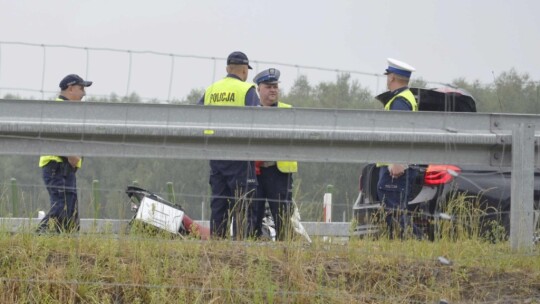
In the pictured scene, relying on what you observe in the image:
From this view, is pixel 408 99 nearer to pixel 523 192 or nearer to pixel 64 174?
pixel 523 192

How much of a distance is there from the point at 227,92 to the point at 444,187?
6.83ft

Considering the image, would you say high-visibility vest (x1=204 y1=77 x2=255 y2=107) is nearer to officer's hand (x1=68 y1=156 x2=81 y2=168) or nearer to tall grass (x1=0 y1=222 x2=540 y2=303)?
officer's hand (x1=68 y1=156 x2=81 y2=168)

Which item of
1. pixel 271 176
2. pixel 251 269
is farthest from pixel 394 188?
pixel 251 269

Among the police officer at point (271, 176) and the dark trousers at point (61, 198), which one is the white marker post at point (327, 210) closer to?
the police officer at point (271, 176)

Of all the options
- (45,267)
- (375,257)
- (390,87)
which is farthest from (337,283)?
(390,87)

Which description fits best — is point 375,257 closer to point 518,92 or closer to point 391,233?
point 391,233

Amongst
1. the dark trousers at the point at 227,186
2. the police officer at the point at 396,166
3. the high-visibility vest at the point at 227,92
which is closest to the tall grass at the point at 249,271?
the dark trousers at the point at 227,186

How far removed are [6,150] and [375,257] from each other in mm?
2530

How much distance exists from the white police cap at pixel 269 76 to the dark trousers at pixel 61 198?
1944mm

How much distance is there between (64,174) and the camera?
1212cm

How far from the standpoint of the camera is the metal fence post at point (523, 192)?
8.83 m

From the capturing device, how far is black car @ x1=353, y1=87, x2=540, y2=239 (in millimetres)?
10781

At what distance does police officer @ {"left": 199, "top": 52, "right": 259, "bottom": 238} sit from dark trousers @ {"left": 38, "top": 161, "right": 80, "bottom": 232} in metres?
1.15

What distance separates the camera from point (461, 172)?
11664mm
